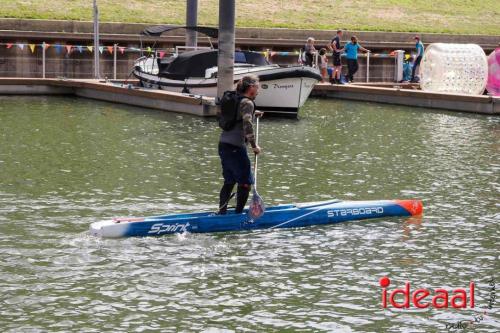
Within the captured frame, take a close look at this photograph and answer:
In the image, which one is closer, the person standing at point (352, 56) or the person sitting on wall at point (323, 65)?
the person standing at point (352, 56)

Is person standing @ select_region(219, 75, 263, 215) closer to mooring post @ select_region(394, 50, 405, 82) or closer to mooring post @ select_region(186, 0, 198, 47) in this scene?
mooring post @ select_region(186, 0, 198, 47)

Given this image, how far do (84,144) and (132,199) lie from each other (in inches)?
229

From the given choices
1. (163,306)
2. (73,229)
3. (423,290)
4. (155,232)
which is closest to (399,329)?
(423,290)

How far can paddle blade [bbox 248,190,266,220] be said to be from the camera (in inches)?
509

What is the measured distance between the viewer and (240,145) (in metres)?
12.9

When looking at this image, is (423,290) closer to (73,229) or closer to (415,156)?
(73,229)

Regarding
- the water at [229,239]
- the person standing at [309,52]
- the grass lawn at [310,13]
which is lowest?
the water at [229,239]

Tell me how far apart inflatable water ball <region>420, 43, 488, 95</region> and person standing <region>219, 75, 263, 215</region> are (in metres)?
20.0

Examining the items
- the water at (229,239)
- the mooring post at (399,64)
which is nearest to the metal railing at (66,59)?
the mooring post at (399,64)

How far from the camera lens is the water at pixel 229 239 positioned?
378 inches

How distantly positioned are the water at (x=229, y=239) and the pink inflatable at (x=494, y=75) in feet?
32.8

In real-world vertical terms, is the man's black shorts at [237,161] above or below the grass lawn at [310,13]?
below

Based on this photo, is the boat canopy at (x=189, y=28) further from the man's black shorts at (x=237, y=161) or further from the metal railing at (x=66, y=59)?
the man's black shorts at (x=237, y=161)

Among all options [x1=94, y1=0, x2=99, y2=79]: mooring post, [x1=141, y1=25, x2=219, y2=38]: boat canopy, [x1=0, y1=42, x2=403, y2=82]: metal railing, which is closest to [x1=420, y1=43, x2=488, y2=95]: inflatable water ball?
[x1=0, y1=42, x2=403, y2=82]: metal railing
